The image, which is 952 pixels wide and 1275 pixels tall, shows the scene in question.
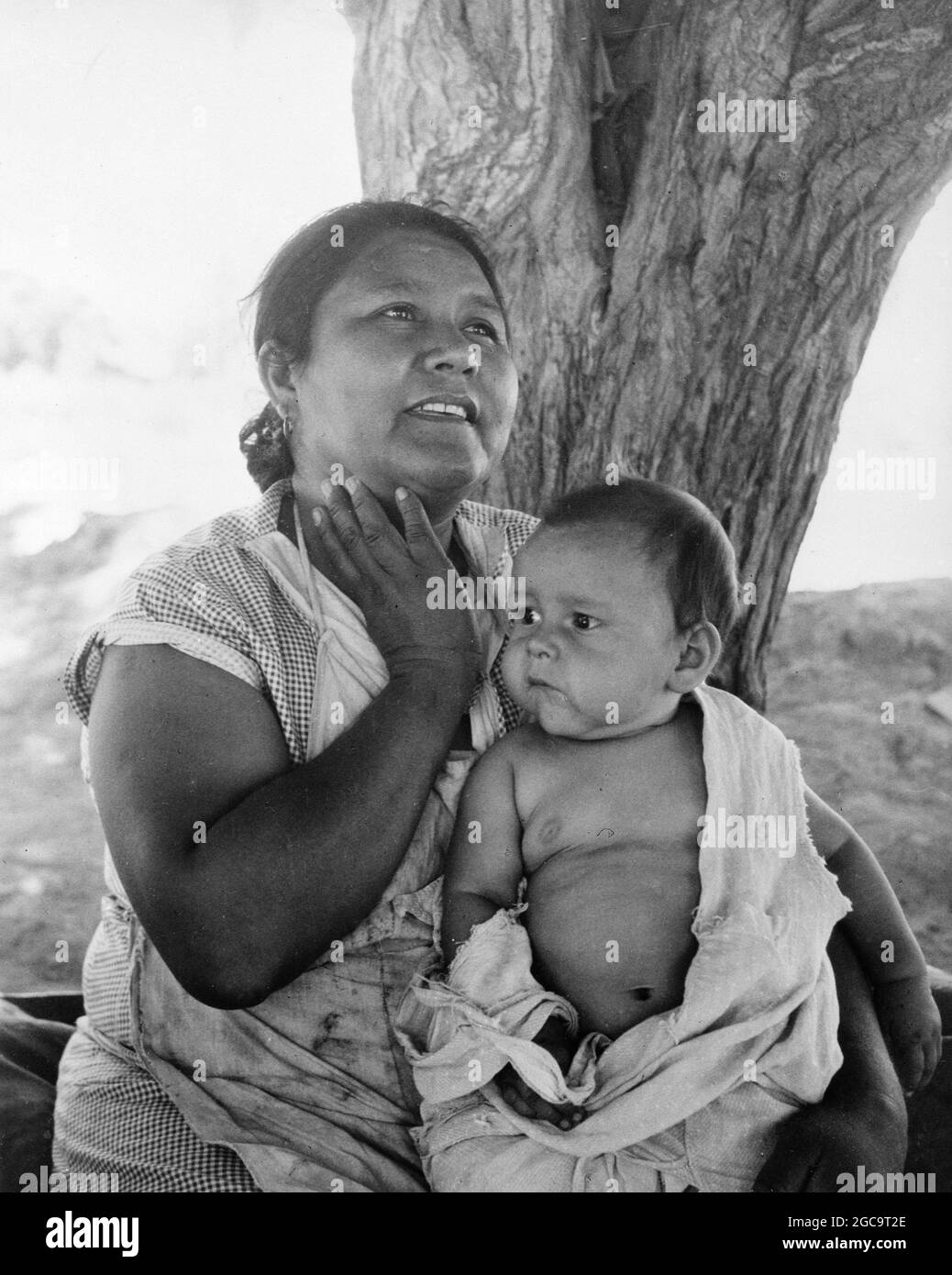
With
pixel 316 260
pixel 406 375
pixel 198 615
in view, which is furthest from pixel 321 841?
pixel 316 260

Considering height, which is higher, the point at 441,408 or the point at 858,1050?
the point at 441,408

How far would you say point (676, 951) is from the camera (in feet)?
6.29

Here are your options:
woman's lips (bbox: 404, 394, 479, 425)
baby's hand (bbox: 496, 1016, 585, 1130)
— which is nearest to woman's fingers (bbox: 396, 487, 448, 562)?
woman's lips (bbox: 404, 394, 479, 425)

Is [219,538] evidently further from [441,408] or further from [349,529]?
[441,408]

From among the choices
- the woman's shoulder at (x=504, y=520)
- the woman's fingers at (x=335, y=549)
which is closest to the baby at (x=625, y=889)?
the woman's fingers at (x=335, y=549)

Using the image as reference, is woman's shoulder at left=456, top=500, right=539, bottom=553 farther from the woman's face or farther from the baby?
the baby

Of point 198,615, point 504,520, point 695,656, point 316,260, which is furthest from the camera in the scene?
point 504,520

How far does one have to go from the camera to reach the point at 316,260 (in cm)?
217

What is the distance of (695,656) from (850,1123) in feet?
2.37

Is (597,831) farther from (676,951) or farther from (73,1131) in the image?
(73,1131)

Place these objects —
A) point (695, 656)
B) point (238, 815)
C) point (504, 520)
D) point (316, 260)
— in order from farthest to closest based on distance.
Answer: point (504, 520) < point (316, 260) < point (695, 656) < point (238, 815)

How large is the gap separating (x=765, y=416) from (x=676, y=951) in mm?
1160

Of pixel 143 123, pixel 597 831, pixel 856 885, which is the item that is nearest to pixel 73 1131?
pixel 597 831
